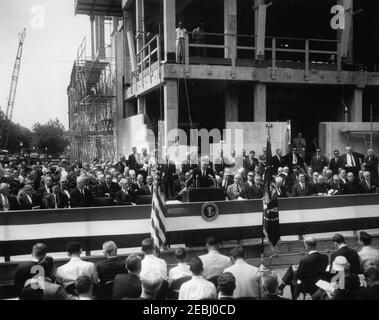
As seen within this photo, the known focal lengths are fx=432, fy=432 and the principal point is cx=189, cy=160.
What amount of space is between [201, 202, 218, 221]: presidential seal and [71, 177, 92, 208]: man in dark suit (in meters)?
3.13

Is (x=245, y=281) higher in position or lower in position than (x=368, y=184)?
lower

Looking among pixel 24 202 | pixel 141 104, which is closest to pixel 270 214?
pixel 24 202

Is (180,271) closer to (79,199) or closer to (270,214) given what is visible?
(270,214)

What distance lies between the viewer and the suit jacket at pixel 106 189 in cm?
1162

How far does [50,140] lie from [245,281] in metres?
43.9

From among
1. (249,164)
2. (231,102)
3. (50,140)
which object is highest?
(231,102)

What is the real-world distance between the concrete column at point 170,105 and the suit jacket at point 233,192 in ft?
19.4

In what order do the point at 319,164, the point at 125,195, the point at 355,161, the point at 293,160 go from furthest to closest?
the point at 319,164 → the point at 293,160 → the point at 355,161 → the point at 125,195

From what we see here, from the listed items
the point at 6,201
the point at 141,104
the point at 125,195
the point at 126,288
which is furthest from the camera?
the point at 141,104

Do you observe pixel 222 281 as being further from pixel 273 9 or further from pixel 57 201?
pixel 273 9

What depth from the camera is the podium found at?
30.1ft

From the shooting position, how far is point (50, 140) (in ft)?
153

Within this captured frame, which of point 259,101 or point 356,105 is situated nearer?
point 259,101

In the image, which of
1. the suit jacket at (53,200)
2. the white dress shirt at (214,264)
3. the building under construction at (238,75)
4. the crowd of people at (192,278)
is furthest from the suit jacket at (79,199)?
the building under construction at (238,75)
